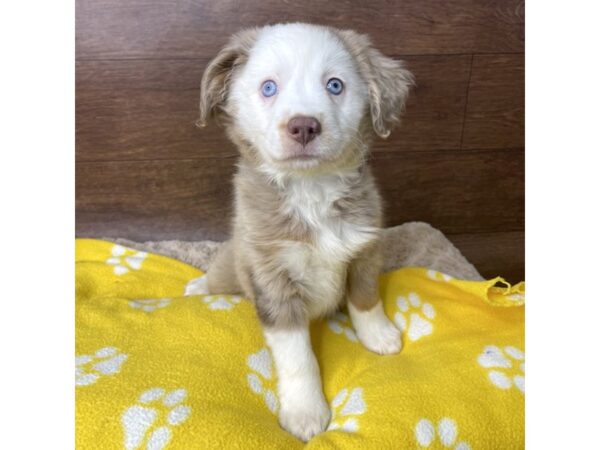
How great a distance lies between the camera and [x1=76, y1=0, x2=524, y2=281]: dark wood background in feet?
6.82

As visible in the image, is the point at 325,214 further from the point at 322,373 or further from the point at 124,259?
the point at 124,259

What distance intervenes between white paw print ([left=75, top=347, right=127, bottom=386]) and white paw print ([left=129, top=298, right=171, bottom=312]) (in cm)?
21

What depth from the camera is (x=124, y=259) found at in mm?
2006

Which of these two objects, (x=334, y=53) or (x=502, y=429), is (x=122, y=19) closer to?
(x=334, y=53)

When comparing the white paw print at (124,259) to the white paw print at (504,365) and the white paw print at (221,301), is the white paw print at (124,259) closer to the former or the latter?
the white paw print at (221,301)

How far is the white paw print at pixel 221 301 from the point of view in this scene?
1563mm

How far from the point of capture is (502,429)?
4.07ft

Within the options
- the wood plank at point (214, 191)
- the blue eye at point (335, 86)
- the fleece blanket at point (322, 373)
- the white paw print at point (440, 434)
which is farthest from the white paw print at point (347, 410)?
the wood plank at point (214, 191)

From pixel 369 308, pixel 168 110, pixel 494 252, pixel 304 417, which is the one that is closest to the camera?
pixel 304 417

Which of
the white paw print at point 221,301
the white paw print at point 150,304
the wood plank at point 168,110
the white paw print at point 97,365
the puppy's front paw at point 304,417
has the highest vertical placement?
the wood plank at point 168,110

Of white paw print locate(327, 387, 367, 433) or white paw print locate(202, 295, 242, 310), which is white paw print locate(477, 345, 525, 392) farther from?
white paw print locate(202, 295, 242, 310)

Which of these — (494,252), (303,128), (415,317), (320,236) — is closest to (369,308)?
(415,317)

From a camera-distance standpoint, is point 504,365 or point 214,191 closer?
point 504,365

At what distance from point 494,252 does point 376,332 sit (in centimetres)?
124
